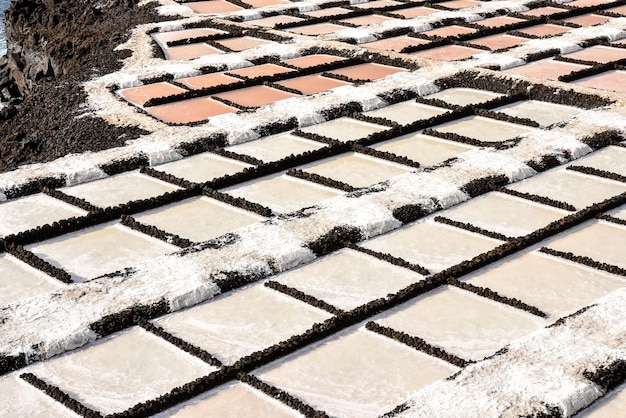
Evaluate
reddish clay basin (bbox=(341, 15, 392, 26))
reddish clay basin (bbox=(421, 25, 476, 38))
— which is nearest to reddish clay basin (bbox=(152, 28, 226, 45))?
reddish clay basin (bbox=(341, 15, 392, 26))

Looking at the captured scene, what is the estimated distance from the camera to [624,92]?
6738 mm

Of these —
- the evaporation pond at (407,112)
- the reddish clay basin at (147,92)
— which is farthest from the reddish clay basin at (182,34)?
the evaporation pond at (407,112)

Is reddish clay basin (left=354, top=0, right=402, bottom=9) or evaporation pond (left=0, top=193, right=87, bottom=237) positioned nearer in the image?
evaporation pond (left=0, top=193, right=87, bottom=237)

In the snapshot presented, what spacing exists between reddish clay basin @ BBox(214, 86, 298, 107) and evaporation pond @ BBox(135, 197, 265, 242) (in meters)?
1.86

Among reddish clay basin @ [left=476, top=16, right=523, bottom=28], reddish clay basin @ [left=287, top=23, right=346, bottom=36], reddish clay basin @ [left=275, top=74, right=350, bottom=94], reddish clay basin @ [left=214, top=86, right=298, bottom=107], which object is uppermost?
reddish clay basin @ [left=287, top=23, right=346, bottom=36]

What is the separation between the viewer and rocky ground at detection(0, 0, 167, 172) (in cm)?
617

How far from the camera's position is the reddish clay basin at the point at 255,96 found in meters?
6.75

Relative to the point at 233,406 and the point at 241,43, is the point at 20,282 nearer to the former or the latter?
the point at 233,406

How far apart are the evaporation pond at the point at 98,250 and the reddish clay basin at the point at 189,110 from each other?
183 cm

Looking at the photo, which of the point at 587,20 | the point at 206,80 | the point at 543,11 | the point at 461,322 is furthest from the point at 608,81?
the point at 461,322

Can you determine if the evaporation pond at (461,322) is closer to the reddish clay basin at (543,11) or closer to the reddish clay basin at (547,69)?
the reddish clay basin at (547,69)

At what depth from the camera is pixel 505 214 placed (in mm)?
4797

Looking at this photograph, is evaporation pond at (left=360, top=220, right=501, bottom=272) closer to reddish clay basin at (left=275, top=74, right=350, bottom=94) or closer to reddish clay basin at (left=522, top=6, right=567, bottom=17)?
reddish clay basin at (left=275, top=74, right=350, bottom=94)

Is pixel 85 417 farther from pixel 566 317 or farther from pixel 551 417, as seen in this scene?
pixel 566 317
